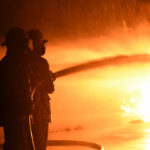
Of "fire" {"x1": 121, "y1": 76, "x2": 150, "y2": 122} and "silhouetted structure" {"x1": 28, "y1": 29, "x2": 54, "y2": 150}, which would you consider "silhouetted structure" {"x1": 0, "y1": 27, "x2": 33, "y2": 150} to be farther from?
"fire" {"x1": 121, "y1": 76, "x2": 150, "y2": 122}

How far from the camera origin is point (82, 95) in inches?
460

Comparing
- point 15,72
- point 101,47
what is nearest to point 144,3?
point 101,47

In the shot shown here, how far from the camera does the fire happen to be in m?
10.9

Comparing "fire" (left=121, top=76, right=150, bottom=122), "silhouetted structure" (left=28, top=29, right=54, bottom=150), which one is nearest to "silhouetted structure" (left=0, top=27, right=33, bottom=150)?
"silhouetted structure" (left=28, top=29, right=54, bottom=150)

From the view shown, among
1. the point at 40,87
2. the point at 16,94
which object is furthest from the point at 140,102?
the point at 16,94

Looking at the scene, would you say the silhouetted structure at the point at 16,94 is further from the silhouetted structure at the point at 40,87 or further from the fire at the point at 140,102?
the fire at the point at 140,102

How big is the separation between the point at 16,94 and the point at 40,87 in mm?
715

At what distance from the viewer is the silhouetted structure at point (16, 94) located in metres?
4.77

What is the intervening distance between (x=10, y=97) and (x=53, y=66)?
7301mm

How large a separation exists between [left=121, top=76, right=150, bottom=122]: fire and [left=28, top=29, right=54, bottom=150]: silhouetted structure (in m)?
5.58

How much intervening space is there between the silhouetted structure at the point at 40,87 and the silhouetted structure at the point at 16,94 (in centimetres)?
45

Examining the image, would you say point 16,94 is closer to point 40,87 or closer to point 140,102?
point 40,87

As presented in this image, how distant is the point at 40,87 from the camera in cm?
546

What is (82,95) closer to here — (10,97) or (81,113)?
Answer: (81,113)
